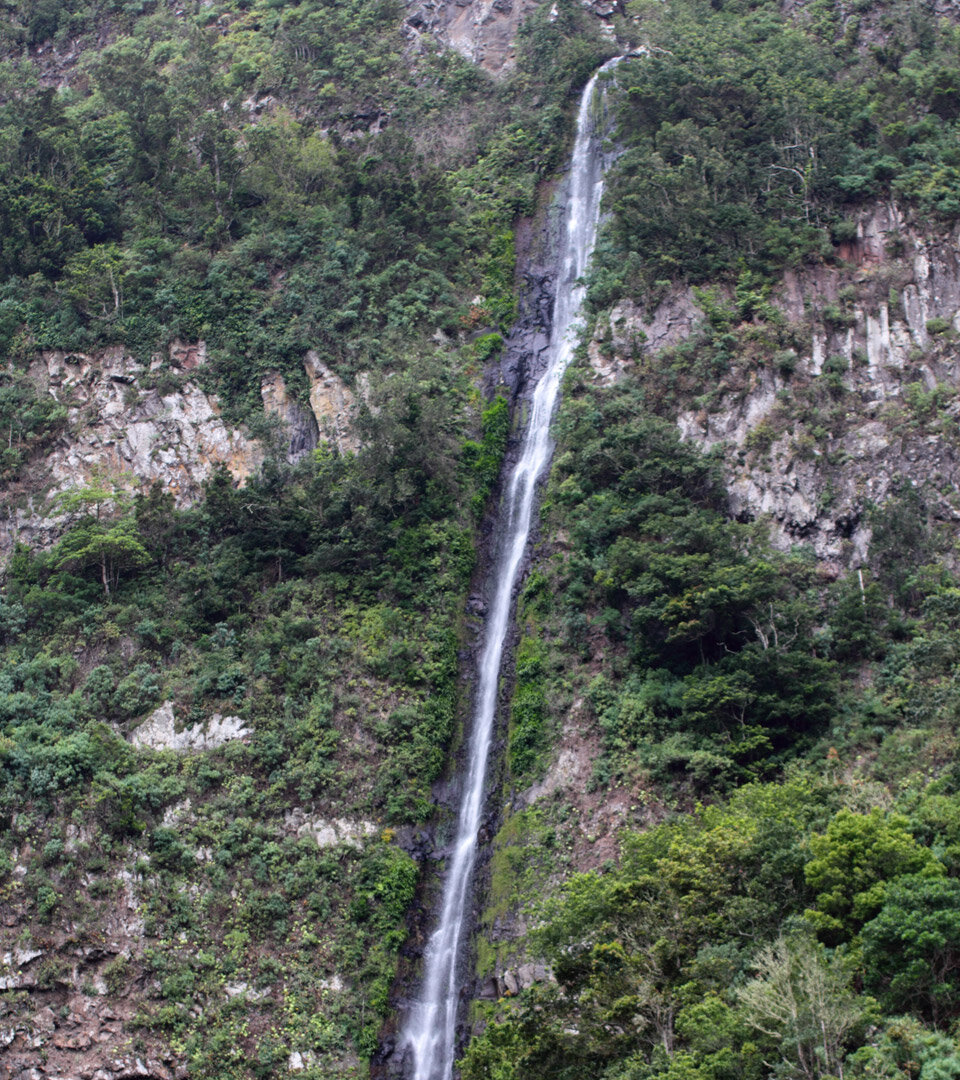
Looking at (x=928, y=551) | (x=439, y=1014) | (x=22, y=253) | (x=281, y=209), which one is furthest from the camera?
(x=281, y=209)

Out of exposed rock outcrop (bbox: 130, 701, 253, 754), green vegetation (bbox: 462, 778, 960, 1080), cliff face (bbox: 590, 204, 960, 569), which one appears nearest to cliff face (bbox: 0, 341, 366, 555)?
exposed rock outcrop (bbox: 130, 701, 253, 754)

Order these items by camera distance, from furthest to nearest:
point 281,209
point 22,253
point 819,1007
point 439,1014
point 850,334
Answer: point 281,209, point 22,253, point 850,334, point 439,1014, point 819,1007

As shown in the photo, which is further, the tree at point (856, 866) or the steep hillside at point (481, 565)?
the steep hillside at point (481, 565)

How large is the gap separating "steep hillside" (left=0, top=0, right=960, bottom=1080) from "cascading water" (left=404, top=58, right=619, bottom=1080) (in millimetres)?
694

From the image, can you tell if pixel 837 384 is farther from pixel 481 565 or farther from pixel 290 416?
pixel 290 416

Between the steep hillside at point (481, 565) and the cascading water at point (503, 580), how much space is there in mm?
694

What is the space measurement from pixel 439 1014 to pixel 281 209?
3113 cm

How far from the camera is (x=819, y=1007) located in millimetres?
15336

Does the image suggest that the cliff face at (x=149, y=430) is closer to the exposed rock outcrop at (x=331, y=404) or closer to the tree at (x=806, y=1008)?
the exposed rock outcrop at (x=331, y=404)

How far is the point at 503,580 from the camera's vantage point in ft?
114

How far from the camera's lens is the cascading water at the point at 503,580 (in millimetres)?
26094

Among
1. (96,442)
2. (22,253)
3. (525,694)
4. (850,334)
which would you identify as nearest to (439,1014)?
(525,694)

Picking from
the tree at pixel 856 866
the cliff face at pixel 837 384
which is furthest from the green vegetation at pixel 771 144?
the tree at pixel 856 866

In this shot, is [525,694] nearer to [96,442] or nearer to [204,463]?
[204,463]
